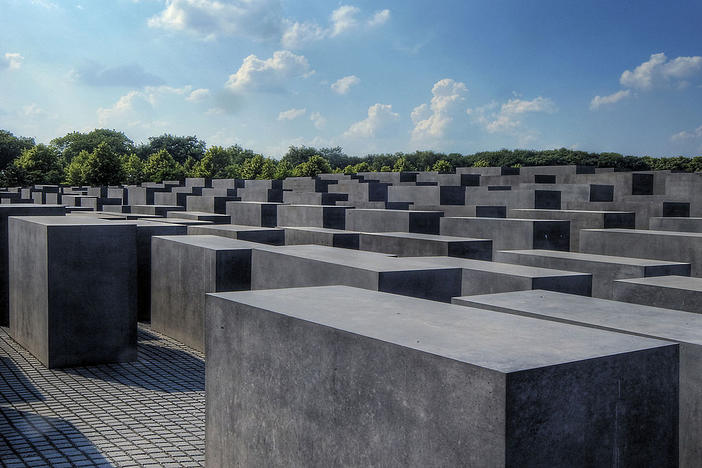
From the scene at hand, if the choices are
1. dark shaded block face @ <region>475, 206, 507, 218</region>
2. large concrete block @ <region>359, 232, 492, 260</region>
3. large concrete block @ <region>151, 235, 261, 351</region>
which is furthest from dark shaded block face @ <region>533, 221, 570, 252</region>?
large concrete block @ <region>151, 235, 261, 351</region>

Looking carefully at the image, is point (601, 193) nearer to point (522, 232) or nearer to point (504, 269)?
point (522, 232)

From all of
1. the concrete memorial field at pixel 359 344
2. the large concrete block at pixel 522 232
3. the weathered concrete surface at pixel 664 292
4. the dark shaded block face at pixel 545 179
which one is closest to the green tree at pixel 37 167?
the dark shaded block face at pixel 545 179

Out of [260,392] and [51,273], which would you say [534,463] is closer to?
[260,392]

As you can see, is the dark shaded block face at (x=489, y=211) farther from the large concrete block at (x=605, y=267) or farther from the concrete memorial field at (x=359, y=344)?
the large concrete block at (x=605, y=267)

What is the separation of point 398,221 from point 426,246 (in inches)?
173

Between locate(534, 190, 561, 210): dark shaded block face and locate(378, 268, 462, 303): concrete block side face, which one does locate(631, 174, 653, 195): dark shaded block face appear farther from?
locate(378, 268, 462, 303): concrete block side face

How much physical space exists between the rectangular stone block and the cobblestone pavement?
723 cm

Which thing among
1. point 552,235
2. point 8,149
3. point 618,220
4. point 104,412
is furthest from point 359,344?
point 8,149

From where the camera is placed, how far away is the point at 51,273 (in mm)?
9398

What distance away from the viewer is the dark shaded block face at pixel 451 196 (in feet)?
76.4

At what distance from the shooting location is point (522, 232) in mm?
14234

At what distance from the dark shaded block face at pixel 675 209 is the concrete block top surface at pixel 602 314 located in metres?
12.4

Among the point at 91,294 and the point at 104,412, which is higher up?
the point at 91,294

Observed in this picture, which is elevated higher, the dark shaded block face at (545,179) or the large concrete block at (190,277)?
the dark shaded block face at (545,179)
